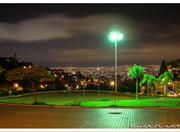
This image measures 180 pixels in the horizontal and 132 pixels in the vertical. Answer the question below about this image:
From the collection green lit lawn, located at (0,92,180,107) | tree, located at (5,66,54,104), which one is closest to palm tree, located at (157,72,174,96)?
green lit lawn, located at (0,92,180,107)

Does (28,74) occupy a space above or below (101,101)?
above

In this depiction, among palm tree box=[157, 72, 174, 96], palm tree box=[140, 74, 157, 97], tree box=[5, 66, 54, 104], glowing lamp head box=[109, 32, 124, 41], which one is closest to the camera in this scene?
glowing lamp head box=[109, 32, 124, 41]

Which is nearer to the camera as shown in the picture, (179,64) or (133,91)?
(179,64)

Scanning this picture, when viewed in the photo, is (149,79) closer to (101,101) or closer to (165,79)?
(165,79)

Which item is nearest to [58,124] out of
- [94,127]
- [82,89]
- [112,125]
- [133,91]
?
[94,127]

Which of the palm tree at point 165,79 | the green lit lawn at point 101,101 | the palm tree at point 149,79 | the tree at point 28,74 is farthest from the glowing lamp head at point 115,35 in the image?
the palm tree at point 165,79

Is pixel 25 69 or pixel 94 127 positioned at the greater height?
pixel 25 69

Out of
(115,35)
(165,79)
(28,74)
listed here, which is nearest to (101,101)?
(28,74)

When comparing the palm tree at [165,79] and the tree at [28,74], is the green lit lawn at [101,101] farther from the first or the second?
the palm tree at [165,79]

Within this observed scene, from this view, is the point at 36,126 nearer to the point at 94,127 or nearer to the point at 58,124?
the point at 58,124

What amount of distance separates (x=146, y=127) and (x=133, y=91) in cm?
4596

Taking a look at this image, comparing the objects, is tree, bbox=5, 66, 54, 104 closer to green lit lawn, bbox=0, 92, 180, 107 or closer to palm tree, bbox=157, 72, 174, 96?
green lit lawn, bbox=0, 92, 180, 107

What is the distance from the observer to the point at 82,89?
64312 millimetres

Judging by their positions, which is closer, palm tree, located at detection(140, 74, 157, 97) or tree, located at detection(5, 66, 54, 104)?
tree, located at detection(5, 66, 54, 104)
